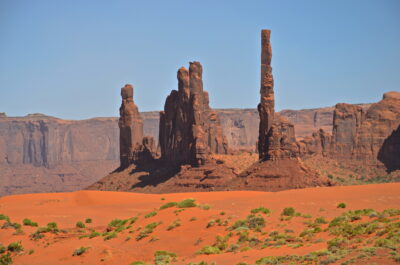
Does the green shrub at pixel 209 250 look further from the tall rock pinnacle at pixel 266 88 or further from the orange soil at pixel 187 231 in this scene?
the tall rock pinnacle at pixel 266 88

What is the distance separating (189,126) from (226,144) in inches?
484

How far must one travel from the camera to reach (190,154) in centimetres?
7956

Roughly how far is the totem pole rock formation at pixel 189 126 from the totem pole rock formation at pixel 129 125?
752 centimetres

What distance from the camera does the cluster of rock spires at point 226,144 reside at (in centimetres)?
6019

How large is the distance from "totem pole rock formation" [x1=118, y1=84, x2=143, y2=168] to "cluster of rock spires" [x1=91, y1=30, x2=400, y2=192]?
6.0 inches

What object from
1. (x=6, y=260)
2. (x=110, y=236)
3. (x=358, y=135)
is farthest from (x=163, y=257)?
(x=358, y=135)

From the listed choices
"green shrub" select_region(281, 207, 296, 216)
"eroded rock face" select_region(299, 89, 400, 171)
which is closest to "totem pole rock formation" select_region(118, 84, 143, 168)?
"eroded rock face" select_region(299, 89, 400, 171)

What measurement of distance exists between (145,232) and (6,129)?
172m

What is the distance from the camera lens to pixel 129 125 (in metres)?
101

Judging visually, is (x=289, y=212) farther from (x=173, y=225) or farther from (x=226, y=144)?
(x=226, y=144)

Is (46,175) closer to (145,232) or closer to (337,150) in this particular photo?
(337,150)

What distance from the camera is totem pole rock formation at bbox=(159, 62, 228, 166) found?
7969cm

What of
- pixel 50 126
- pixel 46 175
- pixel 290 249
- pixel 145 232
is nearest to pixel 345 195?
pixel 145 232

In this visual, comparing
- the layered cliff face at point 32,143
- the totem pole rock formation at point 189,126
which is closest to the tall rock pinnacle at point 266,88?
the totem pole rock formation at point 189,126
